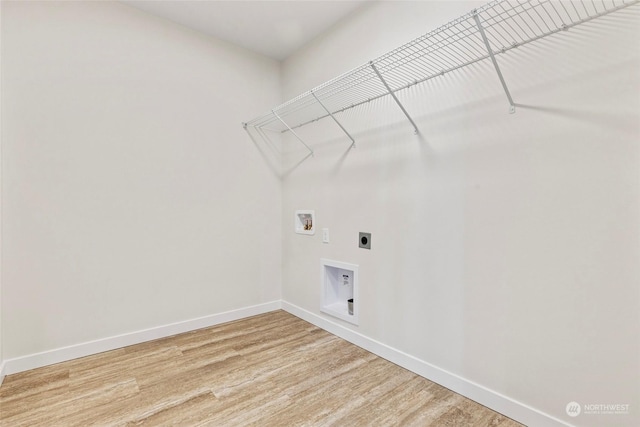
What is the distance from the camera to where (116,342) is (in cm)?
212

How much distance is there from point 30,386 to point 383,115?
2.63 metres

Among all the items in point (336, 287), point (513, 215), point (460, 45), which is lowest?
point (336, 287)

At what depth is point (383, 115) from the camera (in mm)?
2025

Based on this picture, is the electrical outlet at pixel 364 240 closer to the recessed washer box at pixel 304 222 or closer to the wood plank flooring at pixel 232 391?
the recessed washer box at pixel 304 222

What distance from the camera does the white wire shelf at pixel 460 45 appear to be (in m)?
1.22

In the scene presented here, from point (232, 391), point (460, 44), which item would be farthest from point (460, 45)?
point (232, 391)

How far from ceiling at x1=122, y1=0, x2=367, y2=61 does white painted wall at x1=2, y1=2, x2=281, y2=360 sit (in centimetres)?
11

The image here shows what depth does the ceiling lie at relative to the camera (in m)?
2.15

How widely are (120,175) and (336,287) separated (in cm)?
185

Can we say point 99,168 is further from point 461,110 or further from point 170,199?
point 461,110
